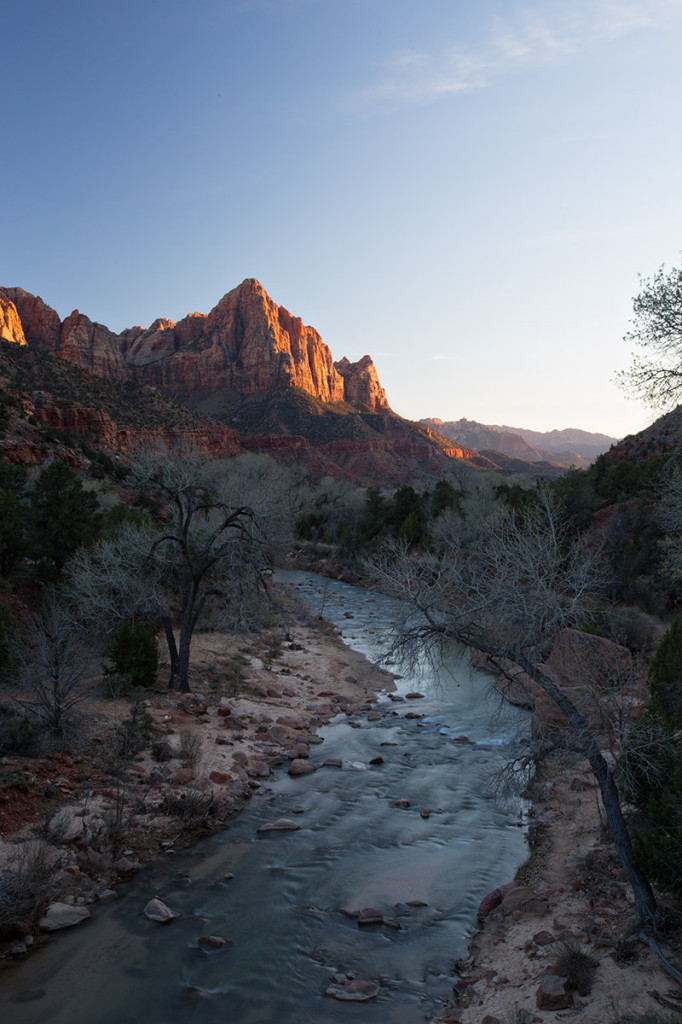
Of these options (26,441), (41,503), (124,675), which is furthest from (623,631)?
(26,441)

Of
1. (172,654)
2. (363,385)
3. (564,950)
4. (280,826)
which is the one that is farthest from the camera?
(363,385)

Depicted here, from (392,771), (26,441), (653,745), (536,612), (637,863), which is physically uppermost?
(26,441)

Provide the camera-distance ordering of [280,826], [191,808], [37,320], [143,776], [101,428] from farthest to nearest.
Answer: [37,320], [101,428], [143,776], [280,826], [191,808]

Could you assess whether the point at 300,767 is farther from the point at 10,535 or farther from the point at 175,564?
the point at 10,535

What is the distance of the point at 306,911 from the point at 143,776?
144 inches

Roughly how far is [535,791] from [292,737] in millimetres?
4832

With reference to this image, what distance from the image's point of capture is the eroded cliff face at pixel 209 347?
355 ft

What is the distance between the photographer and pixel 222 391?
11775 centimetres

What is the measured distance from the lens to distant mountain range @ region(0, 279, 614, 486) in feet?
164

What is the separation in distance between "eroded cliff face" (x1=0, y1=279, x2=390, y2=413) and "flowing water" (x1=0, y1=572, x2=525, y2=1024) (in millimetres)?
103462

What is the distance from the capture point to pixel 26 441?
31094 millimetres

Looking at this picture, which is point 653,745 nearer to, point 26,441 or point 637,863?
point 637,863

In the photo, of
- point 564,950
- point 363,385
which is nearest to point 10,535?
point 564,950

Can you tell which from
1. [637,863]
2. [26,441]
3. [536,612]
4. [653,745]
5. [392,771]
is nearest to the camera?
[637,863]
